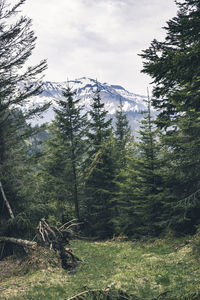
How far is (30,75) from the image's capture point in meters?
12.9

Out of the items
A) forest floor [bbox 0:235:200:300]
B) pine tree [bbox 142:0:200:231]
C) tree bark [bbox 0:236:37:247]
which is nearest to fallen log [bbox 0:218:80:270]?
tree bark [bbox 0:236:37:247]

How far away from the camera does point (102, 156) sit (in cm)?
2086

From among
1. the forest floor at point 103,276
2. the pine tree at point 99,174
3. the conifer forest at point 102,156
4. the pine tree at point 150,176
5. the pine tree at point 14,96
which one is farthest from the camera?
the pine tree at point 99,174

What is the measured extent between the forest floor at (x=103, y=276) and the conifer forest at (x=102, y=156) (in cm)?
258

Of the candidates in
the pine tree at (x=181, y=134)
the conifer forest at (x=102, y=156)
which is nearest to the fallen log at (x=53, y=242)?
the conifer forest at (x=102, y=156)

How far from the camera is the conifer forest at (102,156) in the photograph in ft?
30.6

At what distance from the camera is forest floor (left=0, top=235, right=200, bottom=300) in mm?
7305

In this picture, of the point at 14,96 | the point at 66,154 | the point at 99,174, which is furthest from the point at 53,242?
the point at 66,154

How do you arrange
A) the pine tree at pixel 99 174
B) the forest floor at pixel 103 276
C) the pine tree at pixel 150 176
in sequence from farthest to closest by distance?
the pine tree at pixel 99 174 < the pine tree at pixel 150 176 < the forest floor at pixel 103 276

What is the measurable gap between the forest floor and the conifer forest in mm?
2576

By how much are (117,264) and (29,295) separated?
18.4 feet

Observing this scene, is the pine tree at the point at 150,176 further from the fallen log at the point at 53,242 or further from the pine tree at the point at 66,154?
the fallen log at the point at 53,242

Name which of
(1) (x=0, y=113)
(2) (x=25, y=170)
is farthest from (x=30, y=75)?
(2) (x=25, y=170)

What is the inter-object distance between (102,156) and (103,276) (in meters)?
12.6
